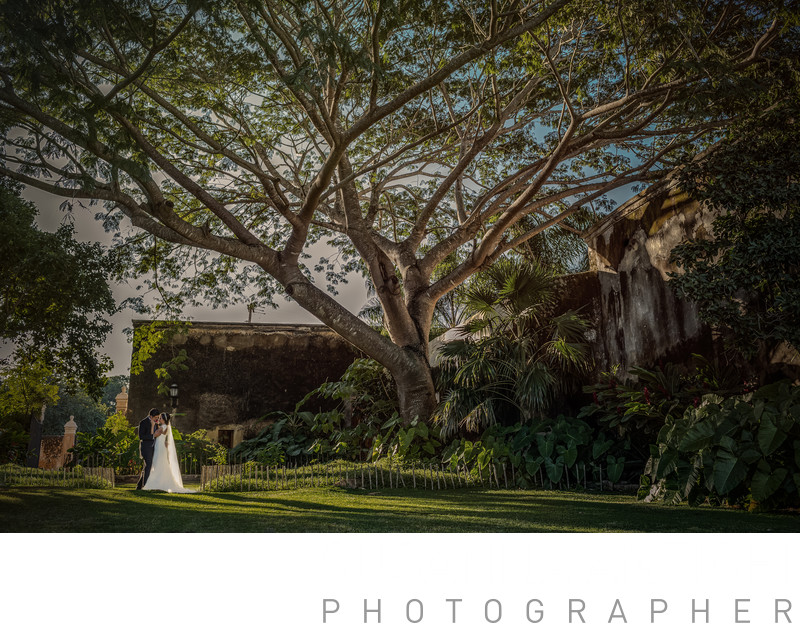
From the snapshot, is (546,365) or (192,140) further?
(192,140)

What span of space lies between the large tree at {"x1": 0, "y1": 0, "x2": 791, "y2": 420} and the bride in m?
2.32

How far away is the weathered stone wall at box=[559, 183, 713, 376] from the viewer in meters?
6.90

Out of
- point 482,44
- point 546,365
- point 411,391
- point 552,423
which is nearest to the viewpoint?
point 482,44

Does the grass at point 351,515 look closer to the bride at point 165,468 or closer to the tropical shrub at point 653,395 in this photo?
the bride at point 165,468

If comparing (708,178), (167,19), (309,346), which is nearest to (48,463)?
(167,19)

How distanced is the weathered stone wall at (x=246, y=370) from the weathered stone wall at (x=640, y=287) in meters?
5.23

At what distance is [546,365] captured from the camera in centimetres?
764

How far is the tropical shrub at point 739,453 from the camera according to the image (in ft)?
14.4

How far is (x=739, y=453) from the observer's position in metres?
4.52

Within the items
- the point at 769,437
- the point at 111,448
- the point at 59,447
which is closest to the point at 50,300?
the point at 59,447
